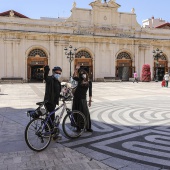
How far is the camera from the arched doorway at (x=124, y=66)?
37.6 metres

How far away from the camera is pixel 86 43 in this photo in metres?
35.5

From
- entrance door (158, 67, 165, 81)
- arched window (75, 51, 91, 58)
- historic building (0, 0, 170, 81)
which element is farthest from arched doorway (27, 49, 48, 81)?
entrance door (158, 67, 165, 81)

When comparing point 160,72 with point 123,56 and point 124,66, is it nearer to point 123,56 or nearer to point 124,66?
point 124,66

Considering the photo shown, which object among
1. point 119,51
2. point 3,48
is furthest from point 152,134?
point 119,51

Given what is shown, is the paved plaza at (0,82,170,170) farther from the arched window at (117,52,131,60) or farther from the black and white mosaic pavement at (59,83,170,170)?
the arched window at (117,52,131,60)

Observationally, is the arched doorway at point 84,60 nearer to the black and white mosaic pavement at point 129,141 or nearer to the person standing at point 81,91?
the black and white mosaic pavement at point 129,141

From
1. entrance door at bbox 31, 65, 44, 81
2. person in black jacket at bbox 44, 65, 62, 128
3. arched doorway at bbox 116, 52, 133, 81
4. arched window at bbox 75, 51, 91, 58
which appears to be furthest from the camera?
arched doorway at bbox 116, 52, 133, 81

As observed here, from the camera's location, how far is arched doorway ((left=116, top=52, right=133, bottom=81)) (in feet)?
123

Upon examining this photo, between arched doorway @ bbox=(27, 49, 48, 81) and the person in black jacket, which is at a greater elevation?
arched doorway @ bbox=(27, 49, 48, 81)

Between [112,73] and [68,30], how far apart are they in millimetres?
9323

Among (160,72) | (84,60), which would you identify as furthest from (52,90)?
(160,72)

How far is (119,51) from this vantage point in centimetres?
3722

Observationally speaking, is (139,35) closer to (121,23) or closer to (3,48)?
(121,23)

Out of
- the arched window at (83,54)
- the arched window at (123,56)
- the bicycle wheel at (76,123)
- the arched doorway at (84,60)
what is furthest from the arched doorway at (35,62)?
the bicycle wheel at (76,123)
